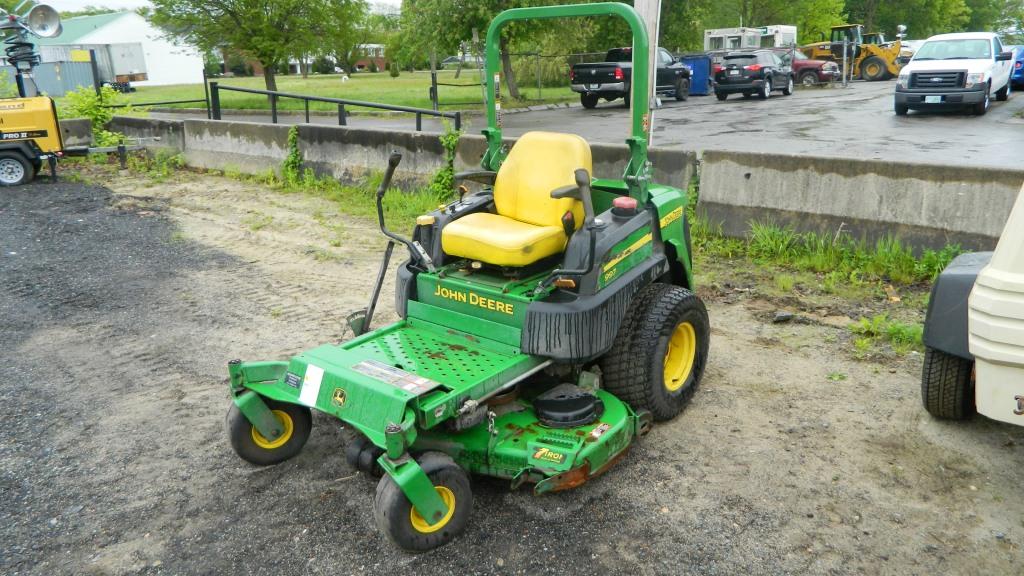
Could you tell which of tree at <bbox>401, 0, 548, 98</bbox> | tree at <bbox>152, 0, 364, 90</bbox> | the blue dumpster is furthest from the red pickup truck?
tree at <bbox>152, 0, 364, 90</bbox>

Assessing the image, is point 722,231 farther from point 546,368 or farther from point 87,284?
point 87,284

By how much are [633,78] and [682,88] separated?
22.3 m

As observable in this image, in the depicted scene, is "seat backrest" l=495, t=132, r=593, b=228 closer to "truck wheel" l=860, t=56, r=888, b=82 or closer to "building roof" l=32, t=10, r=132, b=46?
"truck wheel" l=860, t=56, r=888, b=82

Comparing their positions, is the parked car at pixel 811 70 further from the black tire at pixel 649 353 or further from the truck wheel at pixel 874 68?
the black tire at pixel 649 353

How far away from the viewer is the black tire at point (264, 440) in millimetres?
3904

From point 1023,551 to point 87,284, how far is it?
7041 millimetres

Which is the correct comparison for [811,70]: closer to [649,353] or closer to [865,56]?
[865,56]

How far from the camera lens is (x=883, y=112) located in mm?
18547

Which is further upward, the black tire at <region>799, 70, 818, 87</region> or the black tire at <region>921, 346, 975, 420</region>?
the black tire at <region>799, 70, 818, 87</region>

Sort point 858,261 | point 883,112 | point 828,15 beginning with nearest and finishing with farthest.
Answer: point 858,261, point 883,112, point 828,15

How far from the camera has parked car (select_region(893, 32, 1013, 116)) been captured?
16.5m

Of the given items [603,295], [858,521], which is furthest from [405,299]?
[858,521]

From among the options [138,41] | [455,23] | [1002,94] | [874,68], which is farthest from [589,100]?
[138,41]

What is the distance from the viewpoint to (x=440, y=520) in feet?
10.9
